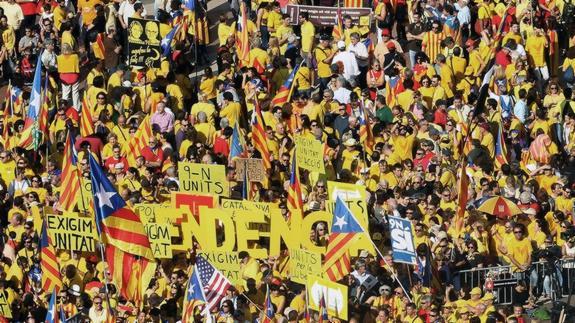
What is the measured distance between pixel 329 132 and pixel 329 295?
6.42 m

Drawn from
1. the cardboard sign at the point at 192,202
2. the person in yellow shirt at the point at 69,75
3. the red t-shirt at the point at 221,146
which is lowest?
the cardboard sign at the point at 192,202

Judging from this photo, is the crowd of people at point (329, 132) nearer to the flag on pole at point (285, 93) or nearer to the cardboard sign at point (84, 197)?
the flag on pole at point (285, 93)

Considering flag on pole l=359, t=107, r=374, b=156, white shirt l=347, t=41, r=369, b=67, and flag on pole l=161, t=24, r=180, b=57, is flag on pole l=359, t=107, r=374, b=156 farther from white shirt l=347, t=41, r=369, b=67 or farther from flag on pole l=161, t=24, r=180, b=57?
flag on pole l=161, t=24, r=180, b=57

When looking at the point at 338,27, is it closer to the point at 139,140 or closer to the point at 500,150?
the point at 139,140

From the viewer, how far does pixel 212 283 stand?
33.8 m

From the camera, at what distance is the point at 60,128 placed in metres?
40.5

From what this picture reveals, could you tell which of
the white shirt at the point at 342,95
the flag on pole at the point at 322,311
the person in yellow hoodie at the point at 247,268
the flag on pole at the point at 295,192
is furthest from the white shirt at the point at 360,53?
the flag on pole at the point at 322,311

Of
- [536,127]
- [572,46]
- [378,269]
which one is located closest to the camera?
[378,269]

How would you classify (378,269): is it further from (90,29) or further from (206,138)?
(90,29)

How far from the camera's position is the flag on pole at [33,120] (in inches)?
1578

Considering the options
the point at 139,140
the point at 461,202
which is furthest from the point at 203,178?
the point at 461,202

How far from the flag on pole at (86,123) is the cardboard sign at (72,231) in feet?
15.4

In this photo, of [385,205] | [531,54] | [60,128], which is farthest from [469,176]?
[60,128]

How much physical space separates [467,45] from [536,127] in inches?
141
